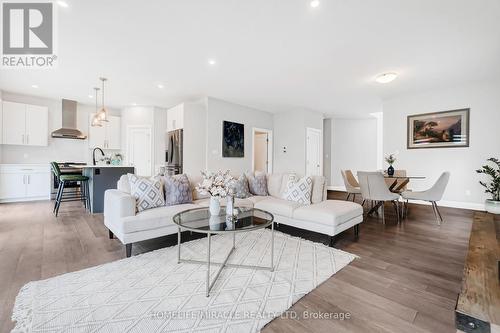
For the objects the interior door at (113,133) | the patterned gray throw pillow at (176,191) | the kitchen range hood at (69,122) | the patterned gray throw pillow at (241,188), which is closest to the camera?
the patterned gray throw pillow at (176,191)

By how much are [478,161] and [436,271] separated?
4091 millimetres

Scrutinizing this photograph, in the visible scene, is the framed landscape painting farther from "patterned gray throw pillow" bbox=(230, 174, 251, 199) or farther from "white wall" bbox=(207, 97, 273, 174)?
"patterned gray throw pillow" bbox=(230, 174, 251, 199)

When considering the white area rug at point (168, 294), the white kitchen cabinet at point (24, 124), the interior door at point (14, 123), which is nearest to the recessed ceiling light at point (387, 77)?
the white area rug at point (168, 294)

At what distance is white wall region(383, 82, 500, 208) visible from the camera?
454cm

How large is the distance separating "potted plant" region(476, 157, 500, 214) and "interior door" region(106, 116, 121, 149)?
9161 millimetres

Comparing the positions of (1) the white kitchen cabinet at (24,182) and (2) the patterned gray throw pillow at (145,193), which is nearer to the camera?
(2) the patterned gray throw pillow at (145,193)

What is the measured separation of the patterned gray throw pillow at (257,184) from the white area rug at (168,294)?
60.1 inches

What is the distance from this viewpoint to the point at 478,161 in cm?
463

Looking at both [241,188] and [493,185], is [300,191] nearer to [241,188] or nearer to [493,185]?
[241,188]

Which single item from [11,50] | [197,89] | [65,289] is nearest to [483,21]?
[197,89]

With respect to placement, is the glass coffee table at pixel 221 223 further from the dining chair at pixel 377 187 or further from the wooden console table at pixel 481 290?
the dining chair at pixel 377 187

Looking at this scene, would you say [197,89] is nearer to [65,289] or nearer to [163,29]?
[163,29]

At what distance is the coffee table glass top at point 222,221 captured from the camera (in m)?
1.85

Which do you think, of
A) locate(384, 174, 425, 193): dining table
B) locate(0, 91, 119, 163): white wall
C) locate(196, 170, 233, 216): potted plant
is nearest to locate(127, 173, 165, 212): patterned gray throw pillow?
Answer: locate(196, 170, 233, 216): potted plant
